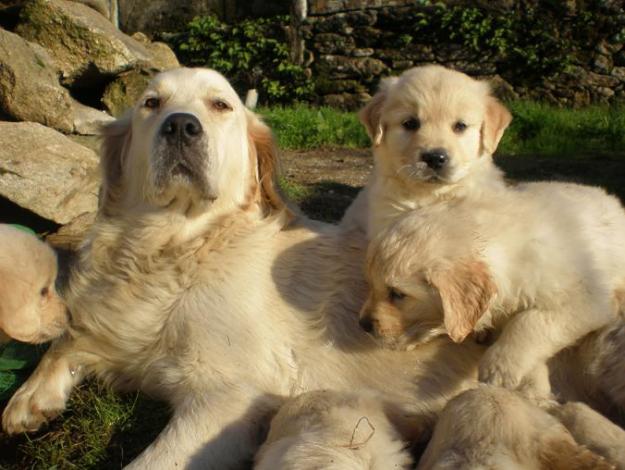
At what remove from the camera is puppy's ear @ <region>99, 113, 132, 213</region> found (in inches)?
145

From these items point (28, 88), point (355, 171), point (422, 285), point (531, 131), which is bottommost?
point (355, 171)

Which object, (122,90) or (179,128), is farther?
(122,90)

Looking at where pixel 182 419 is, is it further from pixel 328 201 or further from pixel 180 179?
pixel 328 201

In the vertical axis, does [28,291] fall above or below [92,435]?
above

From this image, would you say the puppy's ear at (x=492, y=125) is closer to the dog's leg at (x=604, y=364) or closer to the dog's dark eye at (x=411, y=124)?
the dog's dark eye at (x=411, y=124)

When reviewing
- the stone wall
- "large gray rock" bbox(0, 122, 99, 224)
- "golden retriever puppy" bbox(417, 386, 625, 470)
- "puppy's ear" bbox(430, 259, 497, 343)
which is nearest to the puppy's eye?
"puppy's ear" bbox(430, 259, 497, 343)

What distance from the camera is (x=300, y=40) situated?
14.0m

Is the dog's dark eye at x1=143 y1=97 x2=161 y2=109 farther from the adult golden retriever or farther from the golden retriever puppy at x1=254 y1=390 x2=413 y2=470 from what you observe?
the golden retriever puppy at x1=254 y1=390 x2=413 y2=470

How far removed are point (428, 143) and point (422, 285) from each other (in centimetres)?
102

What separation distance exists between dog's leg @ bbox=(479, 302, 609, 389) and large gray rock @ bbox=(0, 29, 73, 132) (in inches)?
203

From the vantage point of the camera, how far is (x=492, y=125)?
4117 millimetres

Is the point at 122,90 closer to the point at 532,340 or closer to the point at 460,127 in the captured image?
the point at 460,127

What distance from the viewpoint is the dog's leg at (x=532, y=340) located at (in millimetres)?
3035

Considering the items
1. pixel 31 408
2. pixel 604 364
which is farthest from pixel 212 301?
pixel 604 364
